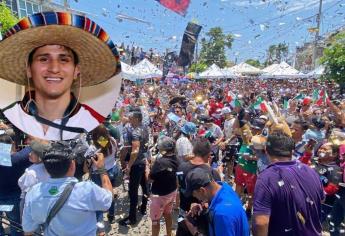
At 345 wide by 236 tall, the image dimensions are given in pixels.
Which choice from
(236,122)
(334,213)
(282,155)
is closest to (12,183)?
(282,155)

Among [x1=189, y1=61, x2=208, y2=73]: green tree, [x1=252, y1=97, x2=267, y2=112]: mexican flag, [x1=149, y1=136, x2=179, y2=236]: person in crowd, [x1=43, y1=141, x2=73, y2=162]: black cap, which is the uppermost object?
[x1=189, y1=61, x2=208, y2=73]: green tree

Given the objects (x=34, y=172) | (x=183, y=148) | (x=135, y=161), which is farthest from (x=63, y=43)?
(x=135, y=161)

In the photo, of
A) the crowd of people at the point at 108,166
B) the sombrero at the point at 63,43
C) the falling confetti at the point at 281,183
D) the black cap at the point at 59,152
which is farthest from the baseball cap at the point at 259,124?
the sombrero at the point at 63,43

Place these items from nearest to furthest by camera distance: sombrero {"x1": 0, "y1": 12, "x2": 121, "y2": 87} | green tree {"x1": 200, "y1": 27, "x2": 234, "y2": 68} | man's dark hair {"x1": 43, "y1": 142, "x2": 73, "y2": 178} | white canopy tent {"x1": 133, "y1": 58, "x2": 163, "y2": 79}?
sombrero {"x1": 0, "y1": 12, "x2": 121, "y2": 87}, man's dark hair {"x1": 43, "y1": 142, "x2": 73, "y2": 178}, white canopy tent {"x1": 133, "y1": 58, "x2": 163, "y2": 79}, green tree {"x1": 200, "y1": 27, "x2": 234, "y2": 68}

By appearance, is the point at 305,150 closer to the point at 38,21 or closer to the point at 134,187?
the point at 134,187

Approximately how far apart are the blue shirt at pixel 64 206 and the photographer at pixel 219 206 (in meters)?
0.74

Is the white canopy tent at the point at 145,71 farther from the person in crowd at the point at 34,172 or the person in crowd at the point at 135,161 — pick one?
the person in crowd at the point at 34,172

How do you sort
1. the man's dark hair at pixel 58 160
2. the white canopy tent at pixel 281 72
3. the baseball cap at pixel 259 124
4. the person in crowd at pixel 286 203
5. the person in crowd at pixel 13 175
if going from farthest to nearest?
the white canopy tent at pixel 281 72 → the baseball cap at pixel 259 124 → the person in crowd at pixel 13 175 → the person in crowd at pixel 286 203 → the man's dark hair at pixel 58 160

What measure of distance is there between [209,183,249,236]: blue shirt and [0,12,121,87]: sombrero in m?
1.53

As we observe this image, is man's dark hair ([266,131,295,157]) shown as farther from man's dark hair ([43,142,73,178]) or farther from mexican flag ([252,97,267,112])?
mexican flag ([252,97,267,112])

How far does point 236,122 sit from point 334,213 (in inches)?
115

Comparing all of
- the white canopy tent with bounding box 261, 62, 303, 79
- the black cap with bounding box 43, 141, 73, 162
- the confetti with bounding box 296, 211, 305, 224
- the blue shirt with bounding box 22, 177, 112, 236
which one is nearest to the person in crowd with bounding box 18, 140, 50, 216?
the black cap with bounding box 43, 141, 73, 162

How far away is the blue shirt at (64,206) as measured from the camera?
8.80 ft

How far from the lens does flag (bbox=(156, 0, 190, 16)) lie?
7926mm
